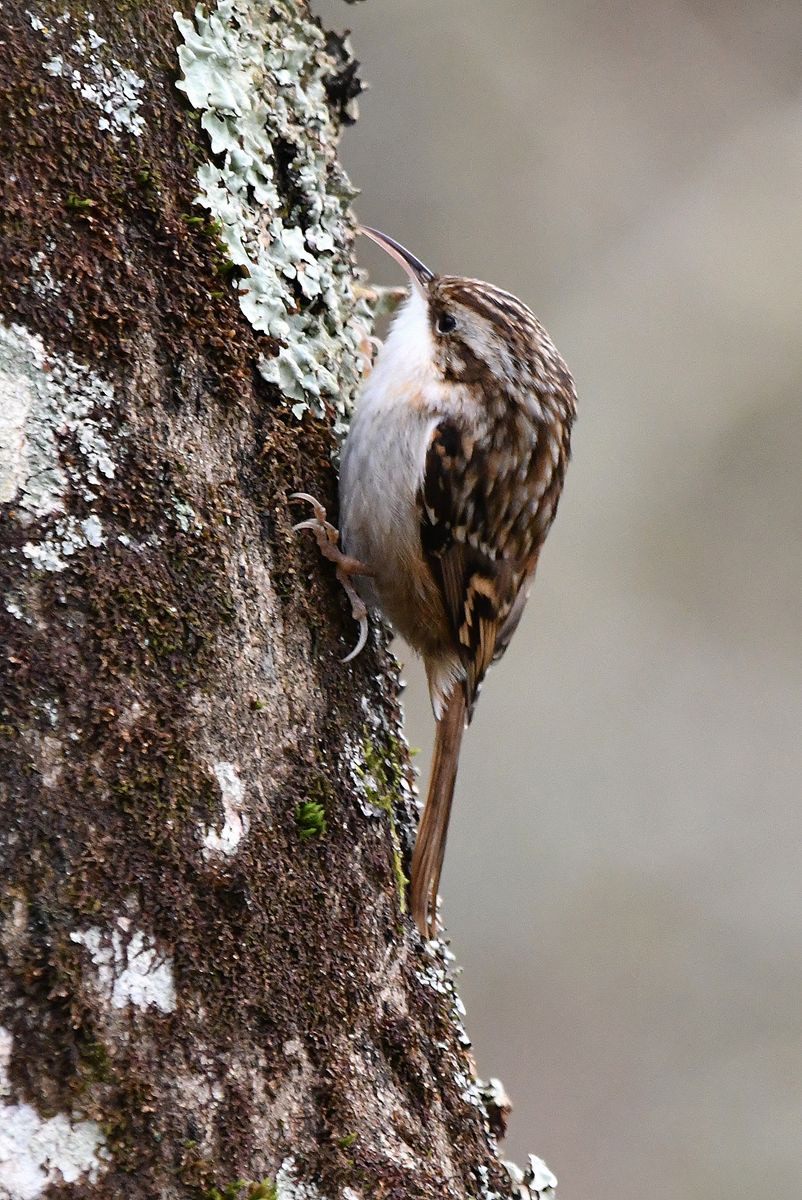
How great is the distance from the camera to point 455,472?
2.24m

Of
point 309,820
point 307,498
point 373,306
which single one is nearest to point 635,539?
point 373,306

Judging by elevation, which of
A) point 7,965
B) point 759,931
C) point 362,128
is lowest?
point 759,931

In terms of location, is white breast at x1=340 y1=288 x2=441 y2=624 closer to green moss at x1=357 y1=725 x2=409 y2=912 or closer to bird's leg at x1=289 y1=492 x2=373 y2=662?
bird's leg at x1=289 y1=492 x2=373 y2=662

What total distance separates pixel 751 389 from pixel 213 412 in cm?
366

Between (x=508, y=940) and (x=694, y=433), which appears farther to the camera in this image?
(x=694, y=433)

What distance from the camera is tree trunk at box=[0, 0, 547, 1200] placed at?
1229mm

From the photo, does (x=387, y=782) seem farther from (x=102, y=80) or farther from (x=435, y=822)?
(x=102, y=80)

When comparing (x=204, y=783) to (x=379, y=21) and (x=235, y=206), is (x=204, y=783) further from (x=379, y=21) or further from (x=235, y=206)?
(x=379, y=21)

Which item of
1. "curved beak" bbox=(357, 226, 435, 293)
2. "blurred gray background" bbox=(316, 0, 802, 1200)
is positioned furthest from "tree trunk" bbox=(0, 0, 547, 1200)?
"blurred gray background" bbox=(316, 0, 802, 1200)

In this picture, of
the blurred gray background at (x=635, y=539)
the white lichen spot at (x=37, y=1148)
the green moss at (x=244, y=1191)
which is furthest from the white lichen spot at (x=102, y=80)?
the blurred gray background at (x=635, y=539)

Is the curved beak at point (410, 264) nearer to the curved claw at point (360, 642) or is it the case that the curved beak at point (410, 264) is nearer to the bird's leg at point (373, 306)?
the bird's leg at point (373, 306)

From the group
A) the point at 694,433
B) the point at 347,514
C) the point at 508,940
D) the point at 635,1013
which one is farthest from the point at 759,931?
the point at 347,514

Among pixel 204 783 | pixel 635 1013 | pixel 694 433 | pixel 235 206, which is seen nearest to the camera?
pixel 204 783

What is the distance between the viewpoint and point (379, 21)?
4555 millimetres
